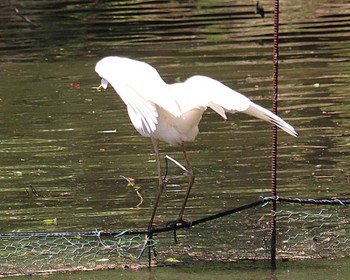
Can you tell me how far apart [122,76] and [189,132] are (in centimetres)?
54

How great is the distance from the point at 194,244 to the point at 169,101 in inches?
50.6

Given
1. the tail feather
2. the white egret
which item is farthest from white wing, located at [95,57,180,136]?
the tail feather

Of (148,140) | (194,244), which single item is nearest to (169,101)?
(194,244)

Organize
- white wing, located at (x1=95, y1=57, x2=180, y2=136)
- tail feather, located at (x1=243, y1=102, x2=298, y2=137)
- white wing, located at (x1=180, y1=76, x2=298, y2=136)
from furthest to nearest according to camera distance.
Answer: white wing, located at (x1=95, y1=57, x2=180, y2=136)
tail feather, located at (x1=243, y1=102, x2=298, y2=137)
white wing, located at (x1=180, y1=76, x2=298, y2=136)

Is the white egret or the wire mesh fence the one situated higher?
the white egret

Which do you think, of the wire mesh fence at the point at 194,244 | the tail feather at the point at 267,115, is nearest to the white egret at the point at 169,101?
the tail feather at the point at 267,115

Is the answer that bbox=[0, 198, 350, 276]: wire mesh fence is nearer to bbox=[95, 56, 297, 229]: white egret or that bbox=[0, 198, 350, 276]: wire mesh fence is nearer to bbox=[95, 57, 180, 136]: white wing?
bbox=[95, 56, 297, 229]: white egret

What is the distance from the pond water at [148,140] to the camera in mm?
7672

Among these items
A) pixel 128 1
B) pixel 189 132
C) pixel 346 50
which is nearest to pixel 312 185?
pixel 189 132

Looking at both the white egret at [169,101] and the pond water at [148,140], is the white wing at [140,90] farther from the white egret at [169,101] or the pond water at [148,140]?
the pond water at [148,140]

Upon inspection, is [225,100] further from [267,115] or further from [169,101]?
[169,101]

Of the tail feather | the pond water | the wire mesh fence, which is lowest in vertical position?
the pond water

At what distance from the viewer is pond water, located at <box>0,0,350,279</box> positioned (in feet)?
25.2

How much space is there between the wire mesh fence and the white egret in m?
0.60
